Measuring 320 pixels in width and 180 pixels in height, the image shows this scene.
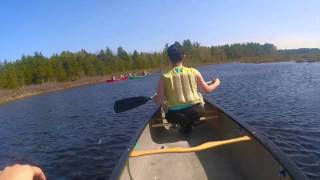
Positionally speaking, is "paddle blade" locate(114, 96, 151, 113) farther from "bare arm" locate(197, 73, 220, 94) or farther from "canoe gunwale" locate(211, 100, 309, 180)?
"canoe gunwale" locate(211, 100, 309, 180)

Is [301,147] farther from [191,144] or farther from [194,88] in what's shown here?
[194,88]

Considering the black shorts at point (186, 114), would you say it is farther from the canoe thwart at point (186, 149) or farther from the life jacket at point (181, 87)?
the canoe thwart at point (186, 149)

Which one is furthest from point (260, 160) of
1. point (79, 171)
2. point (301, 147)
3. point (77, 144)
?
point (77, 144)

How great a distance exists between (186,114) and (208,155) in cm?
111

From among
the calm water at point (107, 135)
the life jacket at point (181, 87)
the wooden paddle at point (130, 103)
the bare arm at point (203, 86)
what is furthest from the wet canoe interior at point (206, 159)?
the calm water at point (107, 135)

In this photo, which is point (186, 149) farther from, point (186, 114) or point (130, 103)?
point (130, 103)

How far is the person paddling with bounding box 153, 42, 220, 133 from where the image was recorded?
20.9ft

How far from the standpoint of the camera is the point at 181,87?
6.50 m

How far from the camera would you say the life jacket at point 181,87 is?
6.39 metres

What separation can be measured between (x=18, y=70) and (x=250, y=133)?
8055 centimetres

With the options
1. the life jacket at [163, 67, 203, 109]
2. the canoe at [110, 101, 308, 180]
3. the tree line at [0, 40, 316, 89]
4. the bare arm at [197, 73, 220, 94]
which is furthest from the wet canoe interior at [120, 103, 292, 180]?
the tree line at [0, 40, 316, 89]

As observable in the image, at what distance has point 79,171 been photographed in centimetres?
1191

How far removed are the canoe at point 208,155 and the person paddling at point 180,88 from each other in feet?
2.41

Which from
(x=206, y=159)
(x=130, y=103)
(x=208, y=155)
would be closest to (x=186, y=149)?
(x=206, y=159)
